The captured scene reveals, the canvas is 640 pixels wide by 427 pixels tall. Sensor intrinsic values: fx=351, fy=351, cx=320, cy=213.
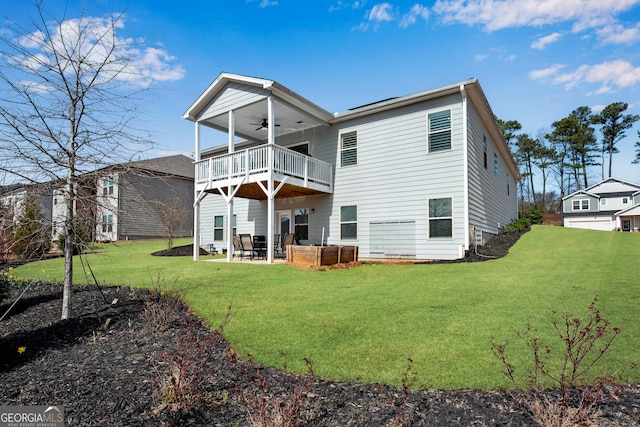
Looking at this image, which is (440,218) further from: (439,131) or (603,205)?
(603,205)

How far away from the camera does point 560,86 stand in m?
19.2

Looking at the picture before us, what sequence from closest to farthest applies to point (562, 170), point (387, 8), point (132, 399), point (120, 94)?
point (132, 399) → point (120, 94) → point (387, 8) → point (562, 170)

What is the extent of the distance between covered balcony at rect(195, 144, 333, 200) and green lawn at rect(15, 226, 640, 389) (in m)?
3.86

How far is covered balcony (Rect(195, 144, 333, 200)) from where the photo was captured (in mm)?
11969

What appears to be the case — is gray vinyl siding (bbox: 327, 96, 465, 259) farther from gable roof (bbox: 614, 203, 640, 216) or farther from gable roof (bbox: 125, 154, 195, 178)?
gable roof (bbox: 614, 203, 640, 216)

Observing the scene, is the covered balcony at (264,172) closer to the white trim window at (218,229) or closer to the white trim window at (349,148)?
the white trim window at (349,148)

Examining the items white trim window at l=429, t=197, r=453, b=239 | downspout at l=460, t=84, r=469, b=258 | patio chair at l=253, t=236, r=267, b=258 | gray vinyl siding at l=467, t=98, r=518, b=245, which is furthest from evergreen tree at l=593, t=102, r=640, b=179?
patio chair at l=253, t=236, r=267, b=258

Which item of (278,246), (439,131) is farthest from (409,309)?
(278,246)

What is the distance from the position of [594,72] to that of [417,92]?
83.7 ft

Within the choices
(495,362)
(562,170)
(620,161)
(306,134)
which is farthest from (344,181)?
(620,161)

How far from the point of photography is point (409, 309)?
17.3 feet

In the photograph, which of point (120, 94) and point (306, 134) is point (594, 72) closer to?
point (306, 134)

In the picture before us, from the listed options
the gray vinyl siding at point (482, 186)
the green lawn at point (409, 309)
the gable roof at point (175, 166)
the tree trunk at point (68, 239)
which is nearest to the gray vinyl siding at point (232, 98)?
the green lawn at point (409, 309)

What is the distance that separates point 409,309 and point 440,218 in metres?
6.90
